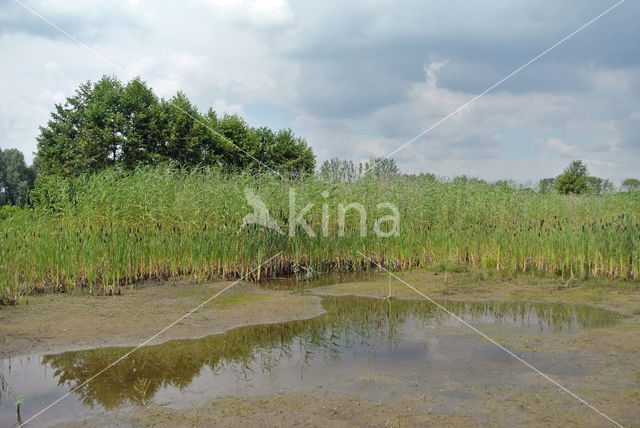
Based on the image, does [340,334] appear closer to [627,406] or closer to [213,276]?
[627,406]

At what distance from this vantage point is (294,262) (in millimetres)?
9898

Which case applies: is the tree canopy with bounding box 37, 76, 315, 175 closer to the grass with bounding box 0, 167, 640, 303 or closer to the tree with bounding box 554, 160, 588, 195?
the grass with bounding box 0, 167, 640, 303

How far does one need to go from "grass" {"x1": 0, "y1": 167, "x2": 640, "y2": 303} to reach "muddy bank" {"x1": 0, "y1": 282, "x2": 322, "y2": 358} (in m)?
0.67

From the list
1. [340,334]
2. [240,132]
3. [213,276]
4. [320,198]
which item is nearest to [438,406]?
[340,334]

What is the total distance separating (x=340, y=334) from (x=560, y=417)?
2685mm

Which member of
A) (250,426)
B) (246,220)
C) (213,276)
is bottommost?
(250,426)

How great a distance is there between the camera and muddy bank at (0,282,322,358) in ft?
17.3

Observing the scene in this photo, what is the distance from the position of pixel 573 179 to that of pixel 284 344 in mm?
33836

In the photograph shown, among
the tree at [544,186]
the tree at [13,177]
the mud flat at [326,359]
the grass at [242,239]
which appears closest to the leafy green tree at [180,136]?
the grass at [242,239]

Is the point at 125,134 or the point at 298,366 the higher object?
the point at 125,134

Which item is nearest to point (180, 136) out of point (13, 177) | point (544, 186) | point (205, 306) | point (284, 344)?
point (544, 186)

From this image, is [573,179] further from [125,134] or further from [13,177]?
[13,177]

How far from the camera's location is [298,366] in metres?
4.46

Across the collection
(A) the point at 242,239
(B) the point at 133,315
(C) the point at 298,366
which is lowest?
(C) the point at 298,366
